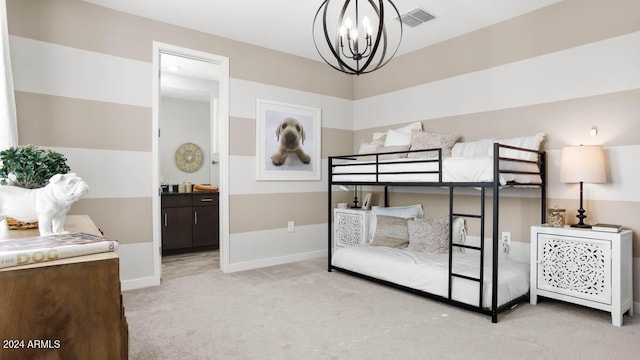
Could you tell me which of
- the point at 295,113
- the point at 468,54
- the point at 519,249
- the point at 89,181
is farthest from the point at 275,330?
the point at 468,54

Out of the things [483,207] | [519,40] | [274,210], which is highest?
[519,40]

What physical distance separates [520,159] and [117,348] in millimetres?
2875

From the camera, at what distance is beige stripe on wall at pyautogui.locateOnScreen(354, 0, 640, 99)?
2752 millimetres

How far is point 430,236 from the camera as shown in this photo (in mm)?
3309

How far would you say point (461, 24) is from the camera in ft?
11.3

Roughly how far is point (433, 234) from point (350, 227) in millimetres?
1095

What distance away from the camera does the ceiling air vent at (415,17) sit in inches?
125

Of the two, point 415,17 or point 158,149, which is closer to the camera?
point 415,17

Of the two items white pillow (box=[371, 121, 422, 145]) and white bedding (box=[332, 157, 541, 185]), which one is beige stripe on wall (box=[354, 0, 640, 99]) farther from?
white bedding (box=[332, 157, 541, 185])

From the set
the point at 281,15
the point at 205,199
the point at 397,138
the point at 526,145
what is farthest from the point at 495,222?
the point at 205,199

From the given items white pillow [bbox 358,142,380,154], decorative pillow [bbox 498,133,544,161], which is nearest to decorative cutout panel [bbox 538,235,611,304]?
decorative pillow [bbox 498,133,544,161]

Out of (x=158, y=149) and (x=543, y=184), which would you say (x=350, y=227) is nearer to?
(x=543, y=184)

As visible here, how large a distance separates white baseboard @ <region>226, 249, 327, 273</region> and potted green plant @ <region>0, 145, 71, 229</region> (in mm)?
2473

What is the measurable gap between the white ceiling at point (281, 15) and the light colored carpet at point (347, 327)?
8.13 ft
